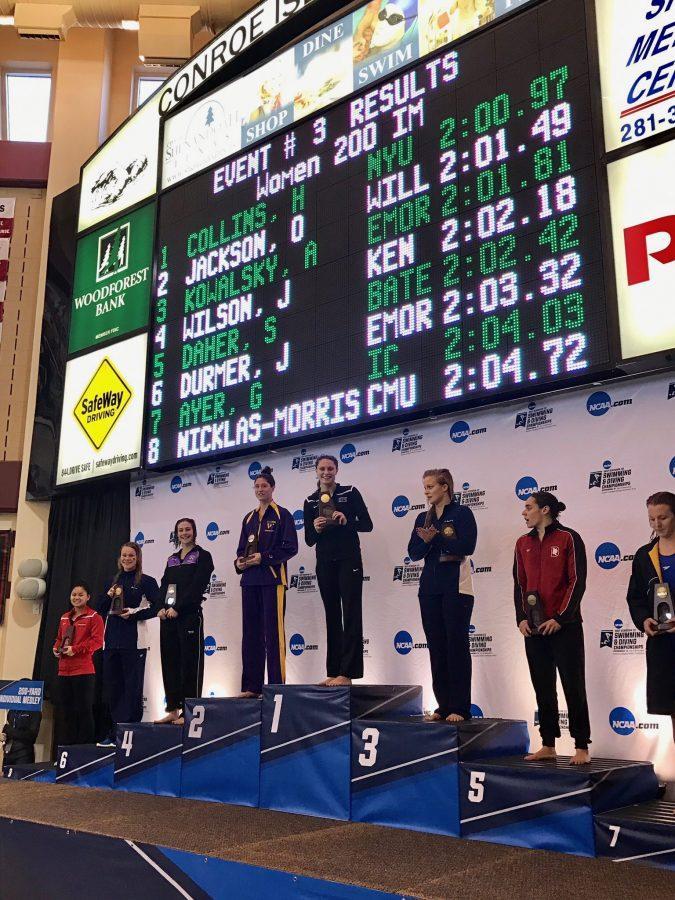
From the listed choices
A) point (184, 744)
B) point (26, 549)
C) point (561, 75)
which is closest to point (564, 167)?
point (561, 75)

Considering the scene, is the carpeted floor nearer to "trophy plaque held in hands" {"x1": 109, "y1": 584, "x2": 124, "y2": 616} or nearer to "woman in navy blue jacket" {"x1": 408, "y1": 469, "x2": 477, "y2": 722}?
"woman in navy blue jacket" {"x1": 408, "y1": 469, "x2": 477, "y2": 722}

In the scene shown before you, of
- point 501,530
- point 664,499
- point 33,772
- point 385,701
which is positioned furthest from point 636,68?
point 33,772

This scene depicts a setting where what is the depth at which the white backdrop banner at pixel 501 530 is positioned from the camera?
5090mm

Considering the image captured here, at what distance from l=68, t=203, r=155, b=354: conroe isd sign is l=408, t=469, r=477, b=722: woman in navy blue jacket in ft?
12.9

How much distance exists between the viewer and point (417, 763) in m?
4.72

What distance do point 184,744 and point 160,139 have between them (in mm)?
5774

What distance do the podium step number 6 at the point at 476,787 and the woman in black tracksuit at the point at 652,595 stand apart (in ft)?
3.22

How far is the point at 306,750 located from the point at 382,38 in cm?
529

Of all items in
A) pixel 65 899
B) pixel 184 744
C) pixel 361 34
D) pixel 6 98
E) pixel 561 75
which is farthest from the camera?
pixel 6 98

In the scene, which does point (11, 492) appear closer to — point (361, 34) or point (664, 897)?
point (361, 34)

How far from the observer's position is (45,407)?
9195 millimetres

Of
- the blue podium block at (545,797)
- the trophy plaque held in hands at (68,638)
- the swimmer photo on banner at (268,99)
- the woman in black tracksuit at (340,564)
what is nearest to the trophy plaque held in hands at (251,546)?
the woman in black tracksuit at (340,564)

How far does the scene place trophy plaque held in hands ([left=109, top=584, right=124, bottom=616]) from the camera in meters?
7.14

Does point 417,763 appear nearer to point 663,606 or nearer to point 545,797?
point 545,797
